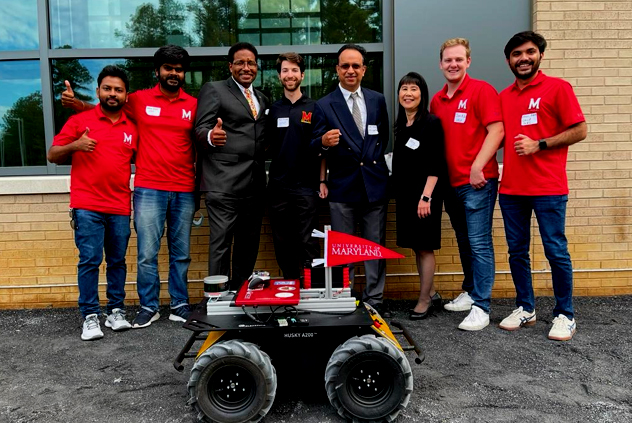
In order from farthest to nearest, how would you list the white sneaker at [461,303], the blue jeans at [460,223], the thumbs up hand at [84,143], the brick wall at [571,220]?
the brick wall at [571,220], the white sneaker at [461,303], the blue jeans at [460,223], the thumbs up hand at [84,143]

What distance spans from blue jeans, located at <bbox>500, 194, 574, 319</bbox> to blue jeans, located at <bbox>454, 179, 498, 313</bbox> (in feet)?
0.44

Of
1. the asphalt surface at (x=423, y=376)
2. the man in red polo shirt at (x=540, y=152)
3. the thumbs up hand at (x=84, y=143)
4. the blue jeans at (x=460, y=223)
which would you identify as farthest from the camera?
the blue jeans at (x=460, y=223)

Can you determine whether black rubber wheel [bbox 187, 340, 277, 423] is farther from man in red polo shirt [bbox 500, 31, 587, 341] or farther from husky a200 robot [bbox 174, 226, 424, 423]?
man in red polo shirt [bbox 500, 31, 587, 341]

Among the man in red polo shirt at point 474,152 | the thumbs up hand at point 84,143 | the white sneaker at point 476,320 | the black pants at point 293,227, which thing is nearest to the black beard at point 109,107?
the thumbs up hand at point 84,143

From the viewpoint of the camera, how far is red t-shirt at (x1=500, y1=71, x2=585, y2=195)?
11.6 feet

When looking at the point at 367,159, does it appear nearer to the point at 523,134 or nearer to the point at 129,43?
the point at 523,134

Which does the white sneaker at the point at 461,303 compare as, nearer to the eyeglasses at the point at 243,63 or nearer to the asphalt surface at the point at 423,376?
the asphalt surface at the point at 423,376

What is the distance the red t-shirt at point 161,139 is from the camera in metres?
4.04

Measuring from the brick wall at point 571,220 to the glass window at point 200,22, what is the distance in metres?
1.71

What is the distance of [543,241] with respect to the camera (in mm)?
3715

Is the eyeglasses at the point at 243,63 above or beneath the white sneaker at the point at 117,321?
above

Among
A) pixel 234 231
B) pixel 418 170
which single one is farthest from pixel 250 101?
pixel 418 170

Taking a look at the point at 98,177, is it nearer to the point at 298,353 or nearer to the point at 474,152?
the point at 298,353

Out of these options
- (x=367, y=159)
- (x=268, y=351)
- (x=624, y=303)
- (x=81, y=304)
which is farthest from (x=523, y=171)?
(x=81, y=304)
